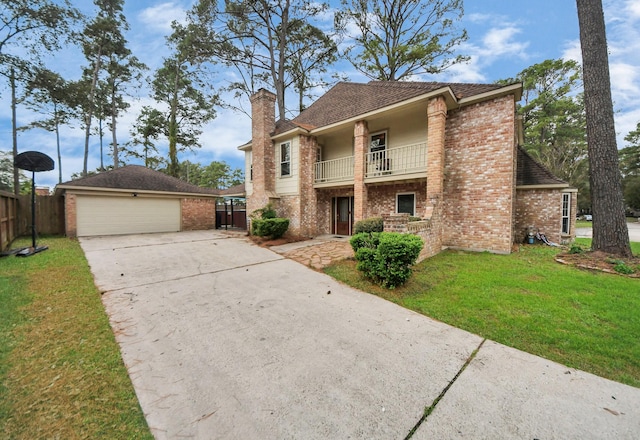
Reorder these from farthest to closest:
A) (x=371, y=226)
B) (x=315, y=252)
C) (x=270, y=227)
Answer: (x=270, y=227)
(x=315, y=252)
(x=371, y=226)

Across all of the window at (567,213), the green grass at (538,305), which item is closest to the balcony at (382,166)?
the green grass at (538,305)

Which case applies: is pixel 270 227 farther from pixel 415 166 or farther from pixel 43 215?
pixel 43 215

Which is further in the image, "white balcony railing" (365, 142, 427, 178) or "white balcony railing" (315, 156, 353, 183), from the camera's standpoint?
"white balcony railing" (315, 156, 353, 183)

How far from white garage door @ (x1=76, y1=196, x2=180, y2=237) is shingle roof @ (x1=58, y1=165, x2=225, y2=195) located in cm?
62

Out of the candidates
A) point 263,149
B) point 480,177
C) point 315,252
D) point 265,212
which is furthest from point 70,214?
point 480,177

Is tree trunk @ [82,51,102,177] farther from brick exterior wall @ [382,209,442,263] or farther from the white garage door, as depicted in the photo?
brick exterior wall @ [382,209,442,263]

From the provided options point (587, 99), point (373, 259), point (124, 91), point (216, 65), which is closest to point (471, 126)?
point (587, 99)

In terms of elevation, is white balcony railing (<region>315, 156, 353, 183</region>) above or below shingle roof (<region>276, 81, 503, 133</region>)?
below

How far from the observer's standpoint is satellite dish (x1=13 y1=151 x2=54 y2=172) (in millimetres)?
7531

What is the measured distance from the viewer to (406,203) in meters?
9.91

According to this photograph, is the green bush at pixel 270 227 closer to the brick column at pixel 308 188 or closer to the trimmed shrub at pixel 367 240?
the brick column at pixel 308 188

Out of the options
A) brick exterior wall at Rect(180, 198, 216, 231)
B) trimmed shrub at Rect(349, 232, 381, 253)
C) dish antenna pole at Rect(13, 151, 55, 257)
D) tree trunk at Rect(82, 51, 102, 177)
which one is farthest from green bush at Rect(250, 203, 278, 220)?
tree trunk at Rect(82, 51, 102, 177)

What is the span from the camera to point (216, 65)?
54.2 feet

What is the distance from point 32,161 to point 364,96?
39.8 ft
